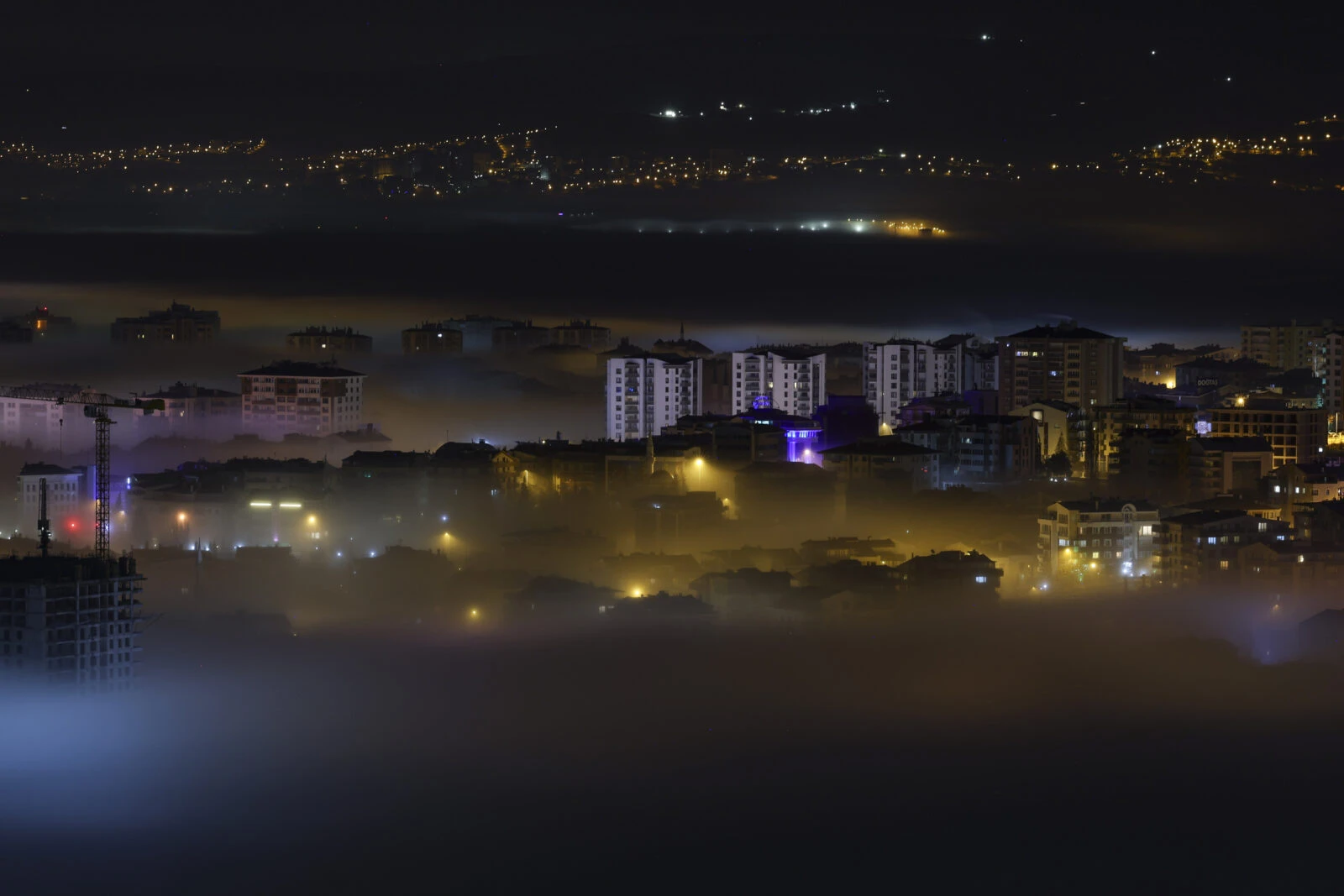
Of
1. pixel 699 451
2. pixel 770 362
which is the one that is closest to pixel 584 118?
pixel 770 362

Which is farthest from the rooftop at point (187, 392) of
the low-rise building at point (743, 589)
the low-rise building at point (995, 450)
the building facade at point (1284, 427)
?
the building facade at point (1284, 427)

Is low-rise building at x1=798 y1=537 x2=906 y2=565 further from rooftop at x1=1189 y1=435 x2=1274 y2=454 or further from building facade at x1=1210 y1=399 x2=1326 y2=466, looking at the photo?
building facade at x1=1210 y1=399 x2=1326 y2=466

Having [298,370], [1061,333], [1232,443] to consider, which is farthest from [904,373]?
[298,370]

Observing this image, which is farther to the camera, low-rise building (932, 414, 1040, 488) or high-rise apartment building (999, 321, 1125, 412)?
high-rise apartment building (999, 321, 1125, 412)

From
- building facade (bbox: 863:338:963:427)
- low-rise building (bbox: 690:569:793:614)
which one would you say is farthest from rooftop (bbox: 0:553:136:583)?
building facade (bbox: 863:338:963:427)

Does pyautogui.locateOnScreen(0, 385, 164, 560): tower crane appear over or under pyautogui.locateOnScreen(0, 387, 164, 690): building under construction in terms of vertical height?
over

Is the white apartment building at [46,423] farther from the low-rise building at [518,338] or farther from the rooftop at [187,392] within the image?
the low-rise building at [518,338]
